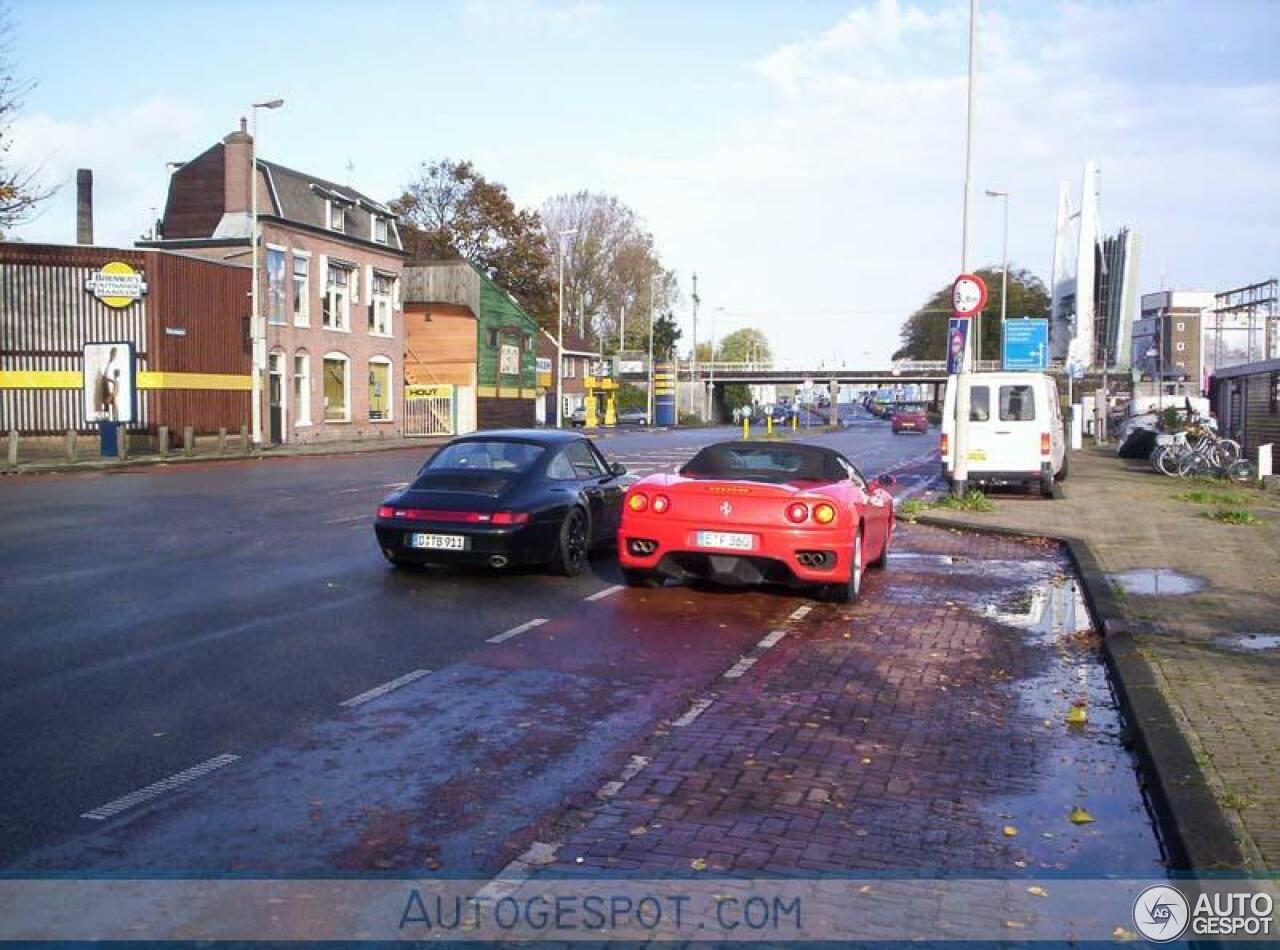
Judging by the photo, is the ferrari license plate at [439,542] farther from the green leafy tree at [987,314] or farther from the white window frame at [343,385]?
the green leafy tree at [987,314]

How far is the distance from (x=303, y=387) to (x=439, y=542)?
34852 millimetres

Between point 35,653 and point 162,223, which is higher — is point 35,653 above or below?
below

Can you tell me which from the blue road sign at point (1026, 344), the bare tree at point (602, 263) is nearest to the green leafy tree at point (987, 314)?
the bare tree at point (602, 263)

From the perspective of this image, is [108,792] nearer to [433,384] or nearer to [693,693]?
[693,693]

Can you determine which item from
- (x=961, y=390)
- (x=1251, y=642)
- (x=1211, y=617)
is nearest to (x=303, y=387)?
(x=961, y=390)

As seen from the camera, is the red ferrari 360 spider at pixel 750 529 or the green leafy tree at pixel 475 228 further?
the green leafy tree at pixel 475 228

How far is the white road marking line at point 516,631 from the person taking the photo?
28.3ft

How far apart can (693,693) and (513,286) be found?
70.3m

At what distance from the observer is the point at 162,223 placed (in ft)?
152

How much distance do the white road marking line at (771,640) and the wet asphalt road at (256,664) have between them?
0.18 meters

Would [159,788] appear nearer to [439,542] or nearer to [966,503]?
[439,542]

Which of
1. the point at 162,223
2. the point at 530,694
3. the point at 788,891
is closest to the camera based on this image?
the point at 788,891

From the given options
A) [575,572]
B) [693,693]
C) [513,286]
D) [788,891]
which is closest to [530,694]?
[693,693]

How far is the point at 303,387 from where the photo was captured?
4406 cm
